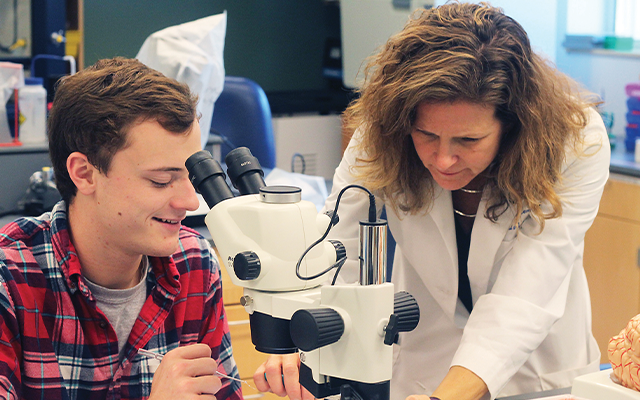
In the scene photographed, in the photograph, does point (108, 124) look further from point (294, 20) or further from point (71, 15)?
point (294, 20)

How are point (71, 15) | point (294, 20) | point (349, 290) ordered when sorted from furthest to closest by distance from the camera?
point (294, 20)
point (71, 15)
point (349, 290)

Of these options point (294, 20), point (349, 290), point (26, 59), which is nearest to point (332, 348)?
point (349, 290)

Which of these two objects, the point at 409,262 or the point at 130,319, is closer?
the point at 130,319

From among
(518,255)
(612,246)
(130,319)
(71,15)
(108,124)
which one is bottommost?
(612,246)

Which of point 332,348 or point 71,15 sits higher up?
point 71,15

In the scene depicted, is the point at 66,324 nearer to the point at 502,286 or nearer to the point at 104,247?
the point at 104,247

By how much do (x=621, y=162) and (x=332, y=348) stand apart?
2.47 m

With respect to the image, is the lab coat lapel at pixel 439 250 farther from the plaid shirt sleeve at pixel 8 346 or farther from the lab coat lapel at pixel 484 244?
the plaid shirt sleeve at pixel 8 346

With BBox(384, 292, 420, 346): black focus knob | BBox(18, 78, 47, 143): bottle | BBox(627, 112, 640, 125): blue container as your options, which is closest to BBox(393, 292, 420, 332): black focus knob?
BBox(384, 292, 420, 346): black focus knob

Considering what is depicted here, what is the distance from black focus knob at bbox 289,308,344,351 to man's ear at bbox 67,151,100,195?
1.79ft

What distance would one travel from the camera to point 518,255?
49.6 inches

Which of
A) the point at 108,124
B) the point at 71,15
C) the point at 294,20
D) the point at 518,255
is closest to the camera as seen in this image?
the point at 108,124

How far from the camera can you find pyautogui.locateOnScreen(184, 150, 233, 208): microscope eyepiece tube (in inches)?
34.2

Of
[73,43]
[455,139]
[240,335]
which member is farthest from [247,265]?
[73,43]
